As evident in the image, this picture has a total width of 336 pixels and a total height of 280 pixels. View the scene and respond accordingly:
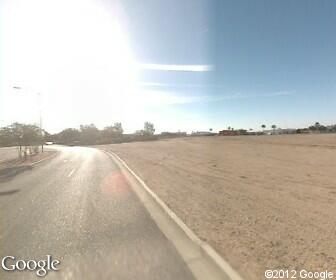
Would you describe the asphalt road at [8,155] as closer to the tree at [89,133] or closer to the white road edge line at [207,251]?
the white road edge line at [207,251]

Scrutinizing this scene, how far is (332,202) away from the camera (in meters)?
9.84

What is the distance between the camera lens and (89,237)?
22.2ft

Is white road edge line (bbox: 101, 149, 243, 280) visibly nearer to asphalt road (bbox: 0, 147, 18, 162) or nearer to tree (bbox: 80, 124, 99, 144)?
asphalt road (bbox: 0, 147, 18, 162)

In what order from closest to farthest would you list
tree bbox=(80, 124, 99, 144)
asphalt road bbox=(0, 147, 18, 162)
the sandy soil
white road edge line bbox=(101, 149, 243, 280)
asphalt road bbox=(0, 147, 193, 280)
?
white road edge line bbox=(101, 149, 243, 280) → asphalt road bbox=(0, 147, 193, 280) → the sandy soil → asphalt road bbox=(0, 147, 18, 162) → tree bbox=(80, 124, 99, 144)

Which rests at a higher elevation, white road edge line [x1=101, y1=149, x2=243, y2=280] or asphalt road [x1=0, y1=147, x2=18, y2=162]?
white road edge line [x1=101, y1=149, x2=243, y2=280]

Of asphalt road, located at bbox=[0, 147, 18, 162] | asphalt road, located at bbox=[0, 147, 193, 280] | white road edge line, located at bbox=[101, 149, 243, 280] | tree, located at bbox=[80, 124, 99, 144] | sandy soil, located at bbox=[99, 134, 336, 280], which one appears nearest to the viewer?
white road edge line, located at bbox=[101, 149, 243, 280]

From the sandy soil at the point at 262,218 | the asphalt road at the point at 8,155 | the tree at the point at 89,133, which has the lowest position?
the asphalt road at the point at 8,155

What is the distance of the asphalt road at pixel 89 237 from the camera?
5.07 m

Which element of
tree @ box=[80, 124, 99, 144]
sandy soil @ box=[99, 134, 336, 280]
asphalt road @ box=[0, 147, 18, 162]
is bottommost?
asphalt road @ box=[0, 147, 18, 162]

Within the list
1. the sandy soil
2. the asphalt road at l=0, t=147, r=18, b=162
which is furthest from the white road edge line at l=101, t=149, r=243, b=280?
the asphalt road at l=0, t=147, r=18, b=162

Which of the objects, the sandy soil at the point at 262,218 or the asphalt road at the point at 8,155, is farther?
the asphalt road at the point at 8,155

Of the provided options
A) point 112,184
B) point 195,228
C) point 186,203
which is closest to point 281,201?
point 186,203

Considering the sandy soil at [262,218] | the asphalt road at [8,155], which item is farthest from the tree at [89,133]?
the sandy soil at [262,218]

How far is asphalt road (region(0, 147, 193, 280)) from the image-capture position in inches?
200
